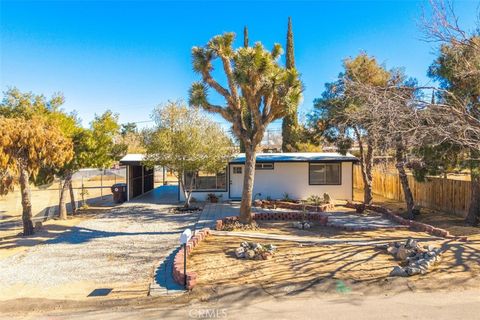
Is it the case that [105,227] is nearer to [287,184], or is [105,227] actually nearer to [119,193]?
[119,193]

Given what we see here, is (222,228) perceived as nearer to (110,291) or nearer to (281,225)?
(281,225)

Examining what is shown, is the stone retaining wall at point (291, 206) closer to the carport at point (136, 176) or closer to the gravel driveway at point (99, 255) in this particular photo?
the gravel driveway at point (99, 255)

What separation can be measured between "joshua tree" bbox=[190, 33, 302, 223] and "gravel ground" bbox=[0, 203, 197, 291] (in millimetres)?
3193

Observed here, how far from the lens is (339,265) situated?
705 cm

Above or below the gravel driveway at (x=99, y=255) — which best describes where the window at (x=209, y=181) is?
above

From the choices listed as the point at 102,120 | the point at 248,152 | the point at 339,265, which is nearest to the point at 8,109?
the point at 102,120

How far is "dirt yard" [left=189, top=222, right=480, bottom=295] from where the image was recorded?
237 inches

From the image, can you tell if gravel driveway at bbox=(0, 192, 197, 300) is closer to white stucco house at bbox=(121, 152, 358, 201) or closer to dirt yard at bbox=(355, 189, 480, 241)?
white stucco house at bbox=(121, 152, 358, 201)

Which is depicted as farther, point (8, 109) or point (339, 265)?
point (8, 109)

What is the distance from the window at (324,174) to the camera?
60.9ft

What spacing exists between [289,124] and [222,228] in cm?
1972

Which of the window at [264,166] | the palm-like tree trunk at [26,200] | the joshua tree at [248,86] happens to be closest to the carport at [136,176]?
the window at [264,166]

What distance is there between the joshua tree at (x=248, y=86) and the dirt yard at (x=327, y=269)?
355 cm

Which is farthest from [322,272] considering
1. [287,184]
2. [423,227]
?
[287,184]
